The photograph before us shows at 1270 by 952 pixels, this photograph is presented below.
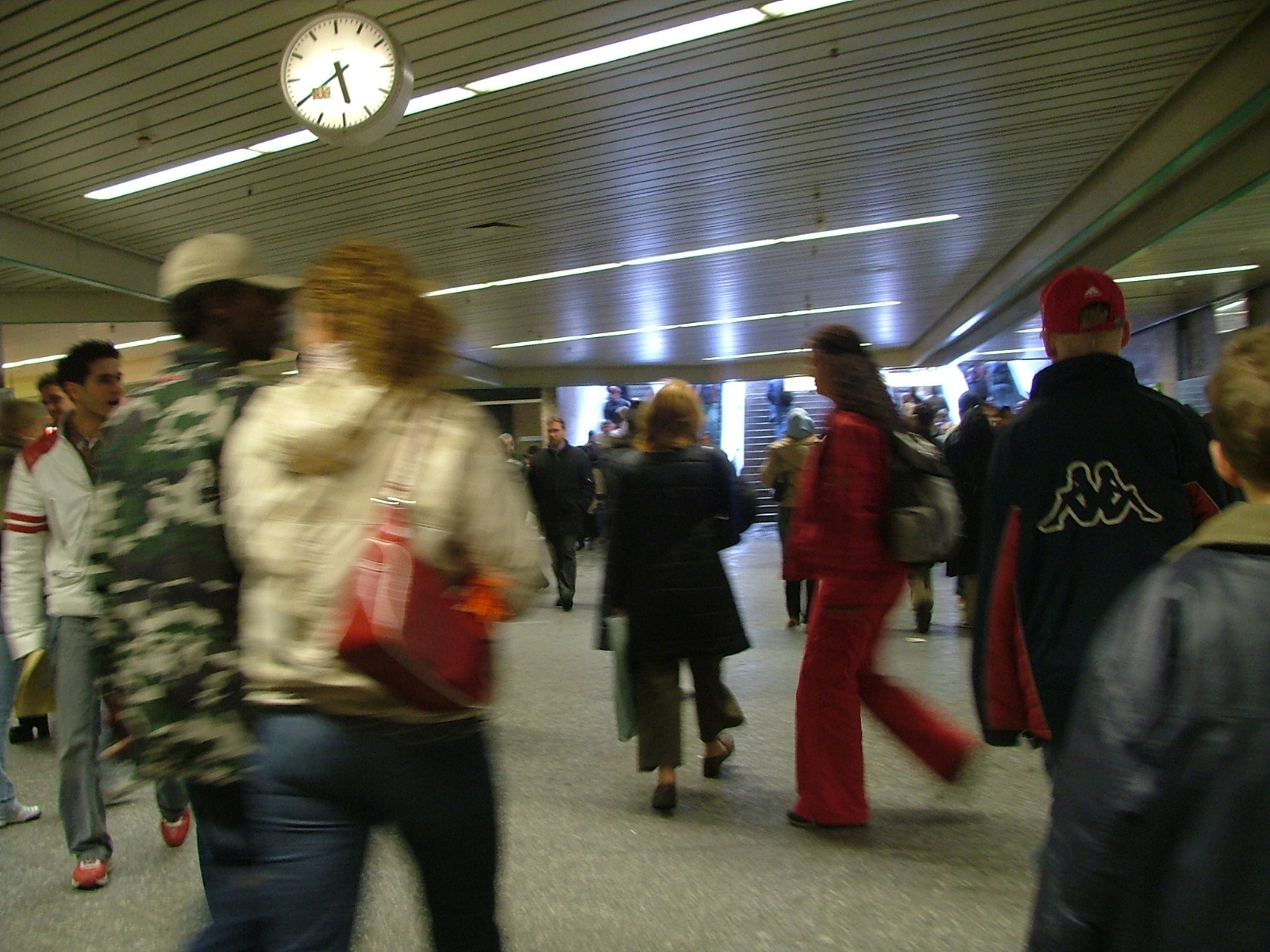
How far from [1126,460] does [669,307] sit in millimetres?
16453

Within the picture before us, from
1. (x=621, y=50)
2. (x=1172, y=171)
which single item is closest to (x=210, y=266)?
(x=621, y=50)

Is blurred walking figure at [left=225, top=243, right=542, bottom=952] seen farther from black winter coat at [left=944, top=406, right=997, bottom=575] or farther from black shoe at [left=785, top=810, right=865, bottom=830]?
black winter coat at [left=944, top=406, right=997, bottom=575]

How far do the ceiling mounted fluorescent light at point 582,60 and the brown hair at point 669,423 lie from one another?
3.46m

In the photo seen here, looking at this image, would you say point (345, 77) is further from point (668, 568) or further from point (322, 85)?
point (668, 568)

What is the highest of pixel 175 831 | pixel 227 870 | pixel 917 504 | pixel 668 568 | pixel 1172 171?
pixel 1172 171

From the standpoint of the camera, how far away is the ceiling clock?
5793 millimetres

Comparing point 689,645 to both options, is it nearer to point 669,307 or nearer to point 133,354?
point 669,307

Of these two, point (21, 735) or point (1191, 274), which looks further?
point (1191, 274)

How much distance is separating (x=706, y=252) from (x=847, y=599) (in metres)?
10.7

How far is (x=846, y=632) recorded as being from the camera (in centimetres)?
379

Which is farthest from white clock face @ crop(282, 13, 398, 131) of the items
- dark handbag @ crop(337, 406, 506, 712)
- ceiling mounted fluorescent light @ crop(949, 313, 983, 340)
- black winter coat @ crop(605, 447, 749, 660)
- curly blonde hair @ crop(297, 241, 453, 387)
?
ceiling mounted fluorescent light @ crop(949, 313, 983, 340)

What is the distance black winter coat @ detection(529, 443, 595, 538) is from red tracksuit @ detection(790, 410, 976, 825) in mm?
6733

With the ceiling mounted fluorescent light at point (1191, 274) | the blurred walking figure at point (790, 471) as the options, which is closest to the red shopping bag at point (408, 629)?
the blurred walking figure at point (790, 471)

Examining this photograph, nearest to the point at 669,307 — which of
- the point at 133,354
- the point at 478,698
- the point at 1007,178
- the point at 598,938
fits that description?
the point at 1007,178
